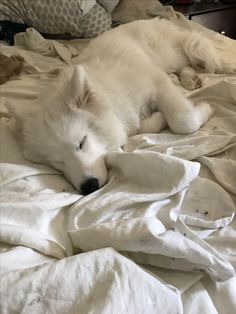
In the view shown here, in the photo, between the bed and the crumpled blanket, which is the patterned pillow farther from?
the bed

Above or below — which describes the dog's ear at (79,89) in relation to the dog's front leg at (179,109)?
above

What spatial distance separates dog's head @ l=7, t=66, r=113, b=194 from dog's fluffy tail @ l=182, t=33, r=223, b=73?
32.1 inches

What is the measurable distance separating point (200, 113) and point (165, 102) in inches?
6.4

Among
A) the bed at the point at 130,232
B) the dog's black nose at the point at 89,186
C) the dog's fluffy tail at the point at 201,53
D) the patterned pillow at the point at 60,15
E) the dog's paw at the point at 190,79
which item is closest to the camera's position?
the bed at the point at 130,232

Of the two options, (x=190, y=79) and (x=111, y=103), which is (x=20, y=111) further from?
(x=190, y=79)

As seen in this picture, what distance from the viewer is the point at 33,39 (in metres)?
2.31

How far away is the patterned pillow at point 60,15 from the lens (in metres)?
2.39

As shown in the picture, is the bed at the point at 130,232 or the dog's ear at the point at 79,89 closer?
the bed at the point at 130,232

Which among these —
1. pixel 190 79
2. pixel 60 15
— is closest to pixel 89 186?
pixel 190 79

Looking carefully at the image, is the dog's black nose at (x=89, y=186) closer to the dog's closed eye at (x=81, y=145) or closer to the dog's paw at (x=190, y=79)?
the dog's closed eye at (x=81, y=145)

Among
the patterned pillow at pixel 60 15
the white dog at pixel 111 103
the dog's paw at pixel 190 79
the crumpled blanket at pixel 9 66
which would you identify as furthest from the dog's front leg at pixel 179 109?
the patterned pillow at pixel 60 15

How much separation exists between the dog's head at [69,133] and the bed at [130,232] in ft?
0.15

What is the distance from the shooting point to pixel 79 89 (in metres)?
1.47

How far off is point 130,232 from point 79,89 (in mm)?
642
